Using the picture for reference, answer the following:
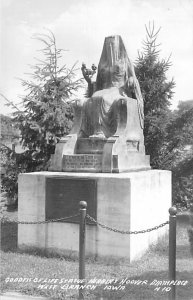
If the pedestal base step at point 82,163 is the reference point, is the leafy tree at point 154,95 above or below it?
above

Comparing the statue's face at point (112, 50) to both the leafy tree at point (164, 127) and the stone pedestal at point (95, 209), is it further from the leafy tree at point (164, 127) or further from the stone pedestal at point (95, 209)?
the leafy tree at point (164, 127)

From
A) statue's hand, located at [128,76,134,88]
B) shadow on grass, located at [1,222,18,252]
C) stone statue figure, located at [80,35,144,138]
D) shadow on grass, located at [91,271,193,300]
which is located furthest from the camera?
statue's hand, located at [128,76,134,88]

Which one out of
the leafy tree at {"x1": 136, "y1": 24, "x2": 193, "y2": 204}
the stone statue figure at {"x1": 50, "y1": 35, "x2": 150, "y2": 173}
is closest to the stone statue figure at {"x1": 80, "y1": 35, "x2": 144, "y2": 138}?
the stone statue figure at {"x1": 50, "y1": 35, "x2": 150, "y2": 173}

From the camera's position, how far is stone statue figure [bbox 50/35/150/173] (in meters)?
6.48

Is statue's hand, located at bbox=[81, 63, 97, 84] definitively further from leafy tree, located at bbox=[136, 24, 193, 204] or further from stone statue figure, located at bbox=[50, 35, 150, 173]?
leafy tree, located at bbox=[136, 24, 193, 204]

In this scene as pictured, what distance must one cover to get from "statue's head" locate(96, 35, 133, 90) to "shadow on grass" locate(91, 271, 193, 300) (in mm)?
3792

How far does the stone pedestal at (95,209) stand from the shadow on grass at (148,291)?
37.4 inches

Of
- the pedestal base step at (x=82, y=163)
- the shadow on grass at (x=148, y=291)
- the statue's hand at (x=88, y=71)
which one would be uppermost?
the statue's hand at (x=88, y=71)

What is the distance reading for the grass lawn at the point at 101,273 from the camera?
446 cm

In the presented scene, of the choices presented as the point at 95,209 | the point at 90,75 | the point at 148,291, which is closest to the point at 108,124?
the point at 90,75

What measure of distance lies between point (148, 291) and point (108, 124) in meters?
3.25

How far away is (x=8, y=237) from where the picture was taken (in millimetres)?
7672

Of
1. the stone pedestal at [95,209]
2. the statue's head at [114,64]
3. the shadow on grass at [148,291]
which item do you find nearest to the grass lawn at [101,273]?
the shadow on grass at [148,291]

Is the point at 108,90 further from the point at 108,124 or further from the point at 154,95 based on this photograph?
the point at 154,95
